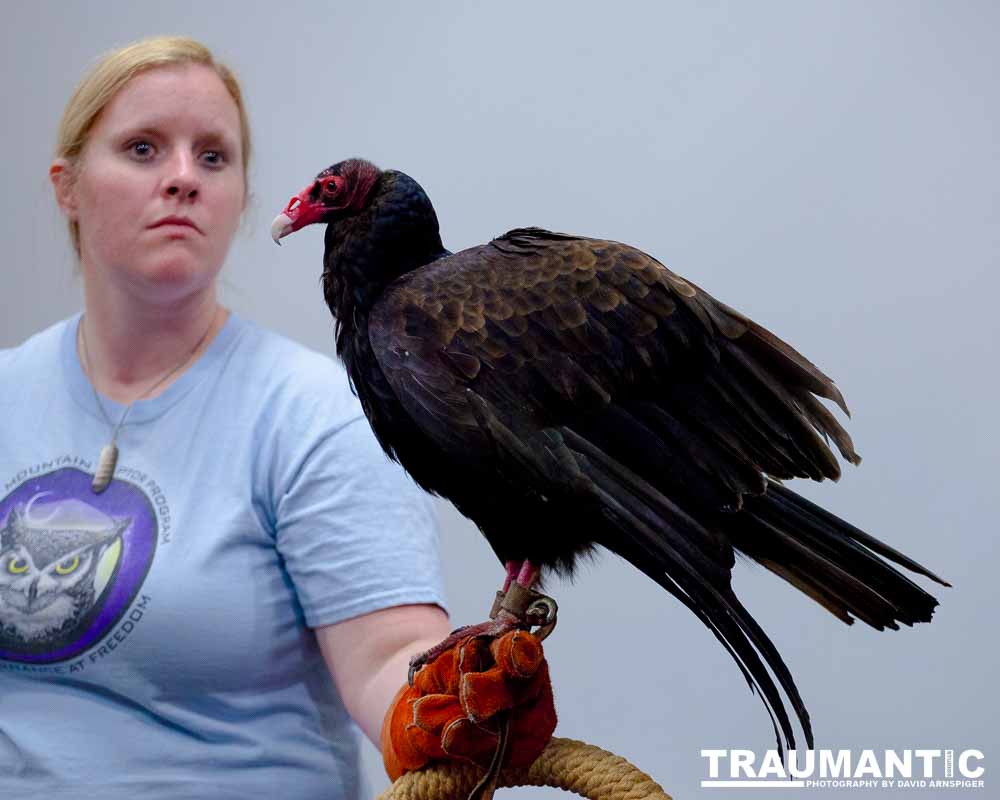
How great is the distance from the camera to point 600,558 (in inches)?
33.1

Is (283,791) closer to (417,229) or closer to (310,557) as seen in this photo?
(310,557)

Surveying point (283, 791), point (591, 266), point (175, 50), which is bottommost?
point (283, 791)

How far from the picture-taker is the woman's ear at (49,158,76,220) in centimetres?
151

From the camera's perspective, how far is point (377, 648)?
135 cm

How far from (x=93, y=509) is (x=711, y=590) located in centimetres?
100

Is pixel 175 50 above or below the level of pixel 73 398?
above

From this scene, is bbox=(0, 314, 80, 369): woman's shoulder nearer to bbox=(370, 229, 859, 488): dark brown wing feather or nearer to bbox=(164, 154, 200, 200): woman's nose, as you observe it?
bbox=(164, 154, 200, 200): woman's nose

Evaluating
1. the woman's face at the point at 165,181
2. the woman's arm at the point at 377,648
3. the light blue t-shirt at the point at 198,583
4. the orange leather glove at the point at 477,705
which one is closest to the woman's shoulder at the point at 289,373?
the light blue t-shirt at the point at 198,583

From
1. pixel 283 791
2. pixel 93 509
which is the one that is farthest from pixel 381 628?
pixel 93 509

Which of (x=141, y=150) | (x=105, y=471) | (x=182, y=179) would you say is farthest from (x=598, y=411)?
(x=105, y=471)

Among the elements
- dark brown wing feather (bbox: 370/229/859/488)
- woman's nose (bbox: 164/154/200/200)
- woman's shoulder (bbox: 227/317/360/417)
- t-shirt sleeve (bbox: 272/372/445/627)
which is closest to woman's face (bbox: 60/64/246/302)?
woman's nose (bbox: 164/154/200/200)

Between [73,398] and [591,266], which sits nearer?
[591,266]

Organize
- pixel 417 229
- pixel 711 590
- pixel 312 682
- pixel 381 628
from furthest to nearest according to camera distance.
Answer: pixel 312 682 → pixel 381 628 → pixel 417 229 → pixel 711 590

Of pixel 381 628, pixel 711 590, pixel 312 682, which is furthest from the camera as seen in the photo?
pixel 312 682
